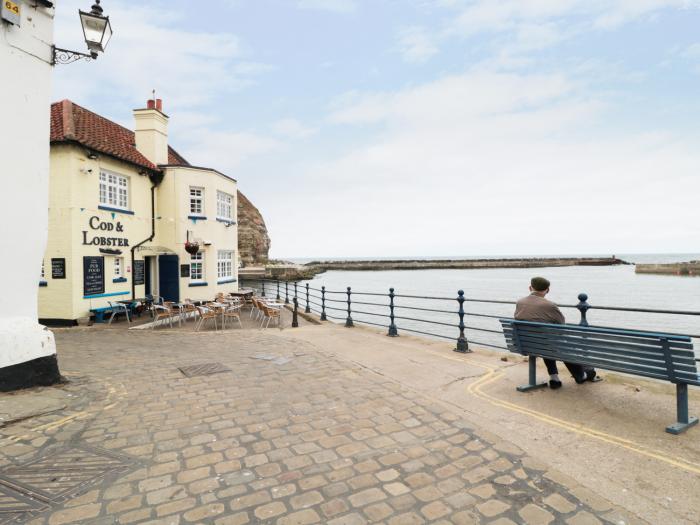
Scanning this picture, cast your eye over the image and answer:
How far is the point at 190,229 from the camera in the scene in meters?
17.1

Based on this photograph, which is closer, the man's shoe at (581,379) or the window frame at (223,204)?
the man's shoe at (581,379)

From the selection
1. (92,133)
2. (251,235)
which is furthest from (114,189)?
(251,235)

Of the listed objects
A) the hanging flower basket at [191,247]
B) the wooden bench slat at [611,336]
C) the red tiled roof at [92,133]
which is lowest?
the wooden bench slat at [611,336]

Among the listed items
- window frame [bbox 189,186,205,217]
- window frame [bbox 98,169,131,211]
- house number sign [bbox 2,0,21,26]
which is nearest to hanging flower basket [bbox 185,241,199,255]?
window frame [bbox 189,186,205,217]

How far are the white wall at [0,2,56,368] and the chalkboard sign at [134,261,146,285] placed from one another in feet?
34.9

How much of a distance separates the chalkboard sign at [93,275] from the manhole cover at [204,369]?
884 cm

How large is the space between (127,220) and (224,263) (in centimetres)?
476

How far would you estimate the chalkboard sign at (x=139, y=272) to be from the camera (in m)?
15.8

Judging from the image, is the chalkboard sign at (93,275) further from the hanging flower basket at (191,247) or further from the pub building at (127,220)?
the hanging flower basket at (191,247)

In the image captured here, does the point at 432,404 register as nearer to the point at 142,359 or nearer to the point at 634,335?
the point at 634,335

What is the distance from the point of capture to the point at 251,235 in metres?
94.6

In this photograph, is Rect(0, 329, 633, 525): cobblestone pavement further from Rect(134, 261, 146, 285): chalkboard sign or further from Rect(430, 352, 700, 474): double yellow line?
Rect(134, 261, 146, 285): chalkboard sign

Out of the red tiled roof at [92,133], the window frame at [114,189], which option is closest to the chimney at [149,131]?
the red tiled roof at [92,133]

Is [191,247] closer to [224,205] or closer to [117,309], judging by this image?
[224,205]
